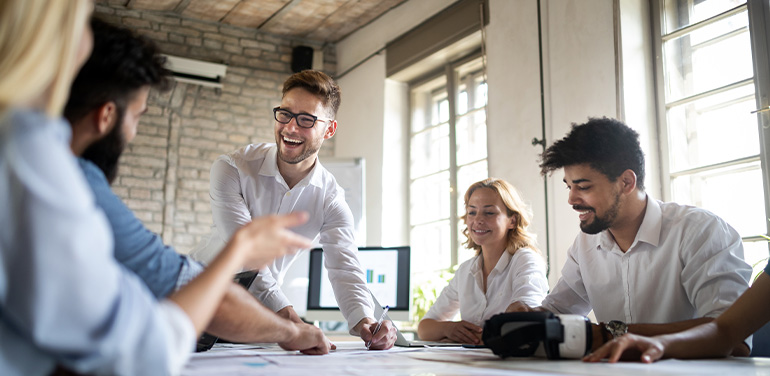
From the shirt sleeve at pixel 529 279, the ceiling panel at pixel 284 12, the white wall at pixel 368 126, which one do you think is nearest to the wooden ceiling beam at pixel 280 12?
the ceiling panel at pixel 284 12

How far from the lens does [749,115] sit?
3.41 m

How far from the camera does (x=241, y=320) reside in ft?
4.38

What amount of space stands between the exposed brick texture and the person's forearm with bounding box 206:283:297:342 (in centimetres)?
456

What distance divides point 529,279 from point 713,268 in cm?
93

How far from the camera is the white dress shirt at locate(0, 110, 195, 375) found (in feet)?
2.14

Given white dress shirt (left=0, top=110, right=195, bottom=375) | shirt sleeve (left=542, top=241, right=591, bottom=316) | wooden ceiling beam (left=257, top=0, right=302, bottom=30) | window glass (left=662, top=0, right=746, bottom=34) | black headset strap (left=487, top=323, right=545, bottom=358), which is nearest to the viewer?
white dress shirt (left=0, top=110, right=195, bottom=375)

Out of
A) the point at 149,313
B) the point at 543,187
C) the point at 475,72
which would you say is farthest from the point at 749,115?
the point at 149,313

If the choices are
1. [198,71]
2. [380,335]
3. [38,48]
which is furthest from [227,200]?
[198,71]

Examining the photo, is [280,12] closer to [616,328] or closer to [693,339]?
[616,328]

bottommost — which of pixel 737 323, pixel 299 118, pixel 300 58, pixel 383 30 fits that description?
pixel 737 323

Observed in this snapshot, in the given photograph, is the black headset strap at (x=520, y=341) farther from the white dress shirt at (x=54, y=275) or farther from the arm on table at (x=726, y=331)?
the white dress shirt at (x=54, y=275)

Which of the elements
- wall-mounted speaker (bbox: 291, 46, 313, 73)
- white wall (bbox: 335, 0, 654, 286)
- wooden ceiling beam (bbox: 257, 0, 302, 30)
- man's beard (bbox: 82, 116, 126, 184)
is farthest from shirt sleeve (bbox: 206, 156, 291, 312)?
wall-mounted speaker (bbox: 291, 46, 313, 73)

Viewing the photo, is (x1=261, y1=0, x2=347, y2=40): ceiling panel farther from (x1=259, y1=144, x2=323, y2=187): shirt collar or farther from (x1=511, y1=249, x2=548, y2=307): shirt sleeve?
(x1=511, y1=249, x2=548, y2=307): shirt sleeve

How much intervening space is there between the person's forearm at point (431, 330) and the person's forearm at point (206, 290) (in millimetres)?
1899
